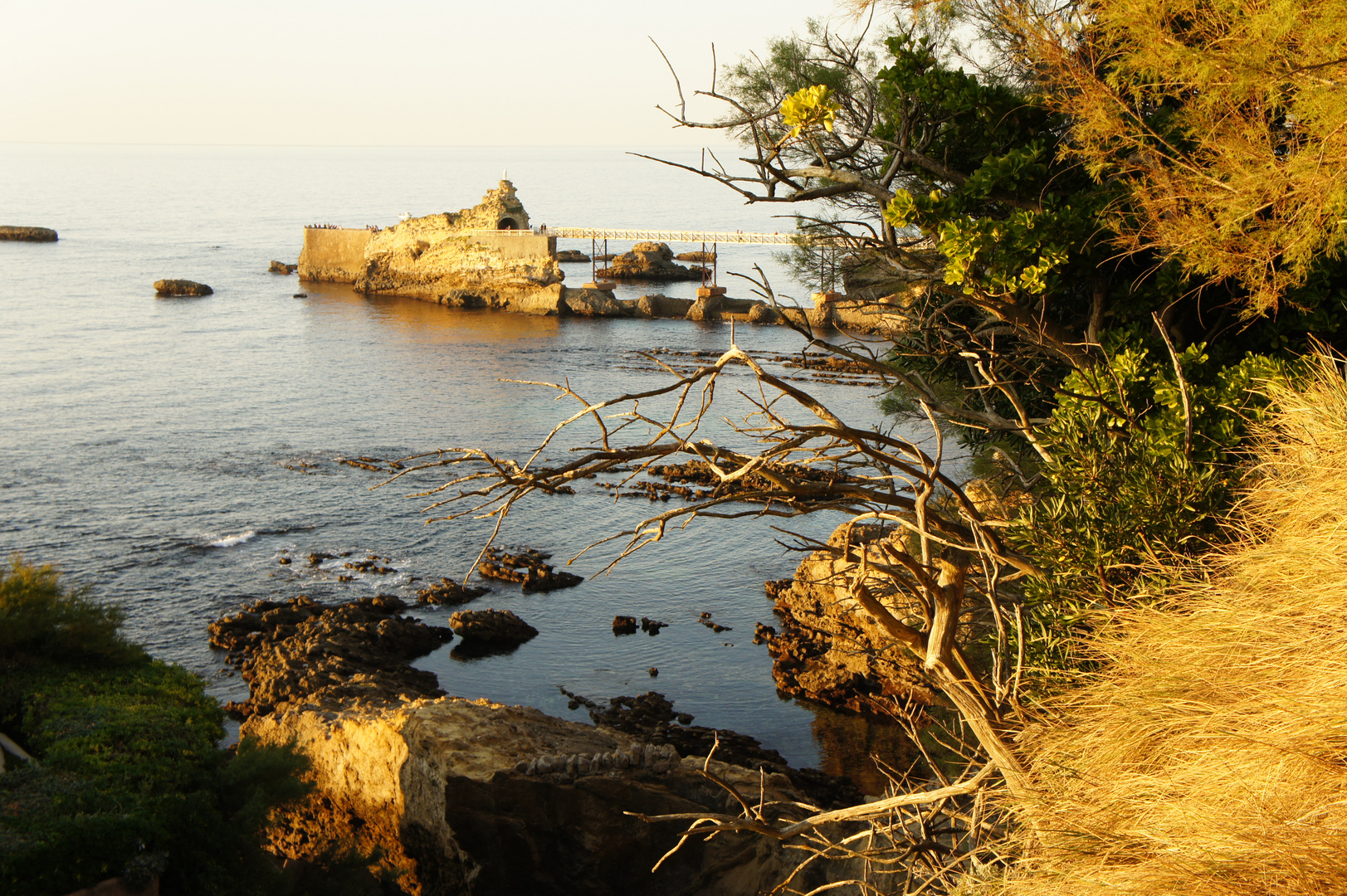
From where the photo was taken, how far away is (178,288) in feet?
237


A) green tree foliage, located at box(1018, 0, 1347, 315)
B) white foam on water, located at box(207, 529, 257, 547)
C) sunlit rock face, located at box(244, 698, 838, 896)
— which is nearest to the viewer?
green tree foliage, located at box(1018, 0, 1347, 315)

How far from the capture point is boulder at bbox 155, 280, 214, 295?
236 feet

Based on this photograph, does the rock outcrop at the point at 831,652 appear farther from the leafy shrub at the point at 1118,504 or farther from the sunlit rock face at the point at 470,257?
the sunlit rock face at the point at 470,257

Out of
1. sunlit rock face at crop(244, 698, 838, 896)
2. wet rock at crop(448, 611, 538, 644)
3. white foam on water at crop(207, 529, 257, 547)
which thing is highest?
sunlit rock face at crop(244, 698, 838, 896)

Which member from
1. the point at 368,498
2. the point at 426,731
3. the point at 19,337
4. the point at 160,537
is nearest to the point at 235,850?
the point at 426,731

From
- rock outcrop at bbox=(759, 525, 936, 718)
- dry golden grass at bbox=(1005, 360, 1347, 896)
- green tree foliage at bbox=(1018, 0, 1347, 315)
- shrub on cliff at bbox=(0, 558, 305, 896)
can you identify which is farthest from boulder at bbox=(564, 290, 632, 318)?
dry golden grass at bbox=(1005, 360, 1347, 896)

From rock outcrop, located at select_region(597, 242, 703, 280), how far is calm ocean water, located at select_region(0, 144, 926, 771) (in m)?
15.8

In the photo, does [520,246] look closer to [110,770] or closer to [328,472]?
[328,472]

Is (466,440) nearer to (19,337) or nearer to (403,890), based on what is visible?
(403,890)

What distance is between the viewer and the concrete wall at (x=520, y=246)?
2795 inches

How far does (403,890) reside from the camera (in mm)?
12617

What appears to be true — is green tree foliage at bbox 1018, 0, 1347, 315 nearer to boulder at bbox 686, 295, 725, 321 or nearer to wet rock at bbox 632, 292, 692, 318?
boulder at bbox 686, 295, 725, 321

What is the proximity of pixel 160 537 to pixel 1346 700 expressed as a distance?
28.3 metres

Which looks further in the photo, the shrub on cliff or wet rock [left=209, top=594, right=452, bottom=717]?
wet rock [left=209, top=594, right=452, bottom=717]
